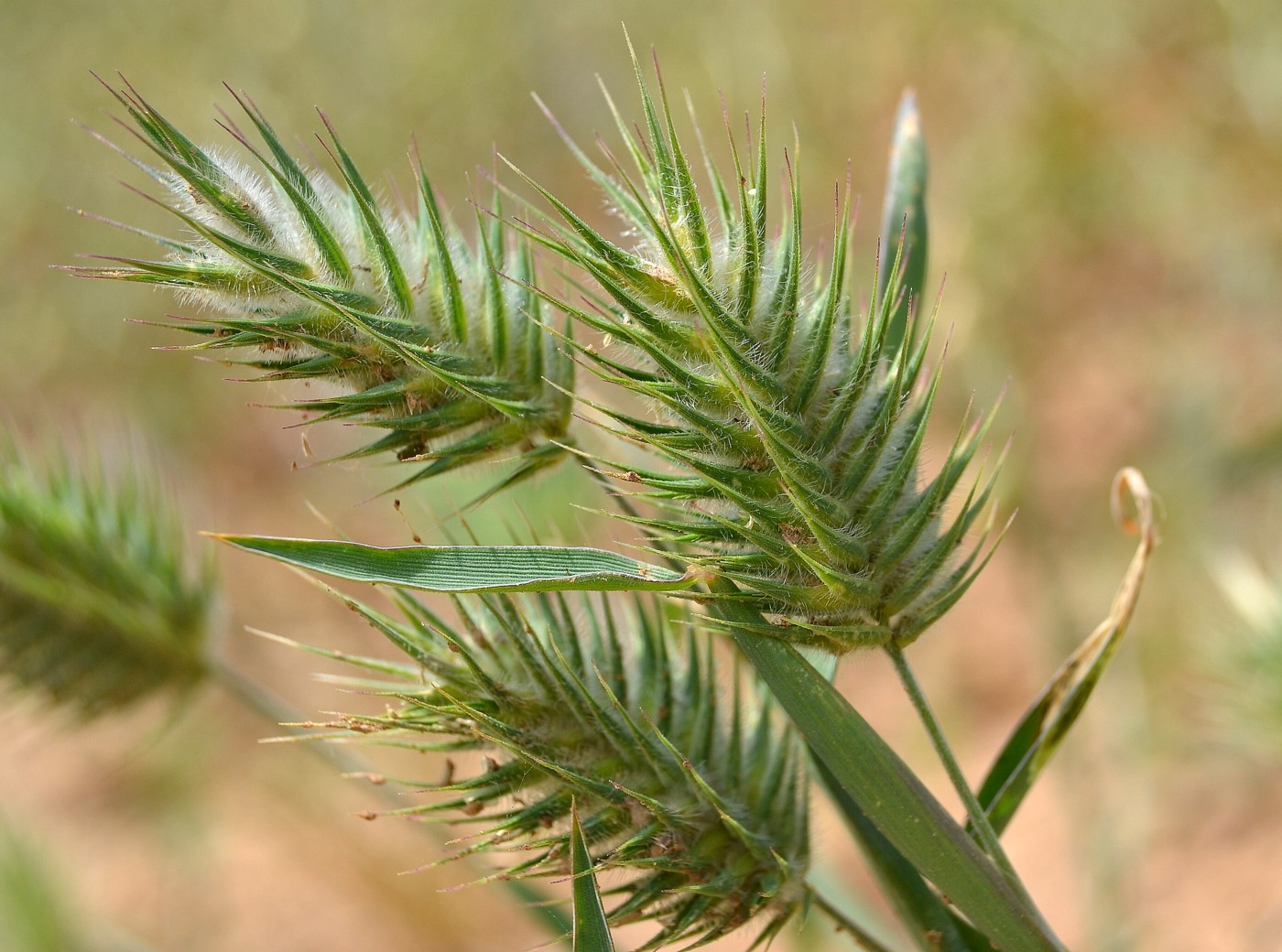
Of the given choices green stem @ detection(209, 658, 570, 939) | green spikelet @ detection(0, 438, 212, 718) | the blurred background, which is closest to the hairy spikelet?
green stem @ detection(209, 658, 570, 939)

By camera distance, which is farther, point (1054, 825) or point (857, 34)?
point (857, 34)

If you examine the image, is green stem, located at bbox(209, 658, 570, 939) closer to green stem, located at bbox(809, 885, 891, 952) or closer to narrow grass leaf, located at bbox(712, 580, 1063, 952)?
green stem, located at bbox(809, 885, 891, 952)

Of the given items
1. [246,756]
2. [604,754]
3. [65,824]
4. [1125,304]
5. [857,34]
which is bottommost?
[65,824]

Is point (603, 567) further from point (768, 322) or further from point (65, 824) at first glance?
point (65, 824)

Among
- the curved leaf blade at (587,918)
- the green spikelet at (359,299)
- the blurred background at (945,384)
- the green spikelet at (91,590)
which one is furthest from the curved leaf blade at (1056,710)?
the green spikelet at (91,590)

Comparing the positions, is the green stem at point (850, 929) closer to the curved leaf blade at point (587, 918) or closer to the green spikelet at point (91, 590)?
the curved leaf blade at point (587, 918)

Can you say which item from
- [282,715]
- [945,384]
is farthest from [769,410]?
[945,384]

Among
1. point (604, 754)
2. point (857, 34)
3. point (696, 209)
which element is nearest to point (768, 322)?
point (696, 209)
